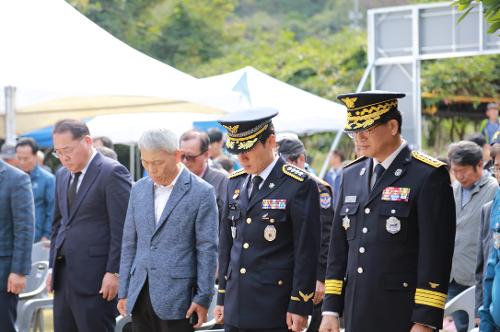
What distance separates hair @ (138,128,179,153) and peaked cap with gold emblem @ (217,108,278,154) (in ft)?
1.41

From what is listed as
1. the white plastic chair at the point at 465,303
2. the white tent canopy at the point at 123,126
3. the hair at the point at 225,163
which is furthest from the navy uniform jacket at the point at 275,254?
the white tent canopy at the point at 123,126

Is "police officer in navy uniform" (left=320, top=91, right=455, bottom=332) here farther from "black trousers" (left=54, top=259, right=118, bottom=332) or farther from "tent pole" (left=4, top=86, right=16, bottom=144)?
"tent pole" (left=4, top=86, right=16, bottom=144)

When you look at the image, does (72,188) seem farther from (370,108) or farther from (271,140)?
(370,108)

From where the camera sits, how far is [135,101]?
10.6 meters

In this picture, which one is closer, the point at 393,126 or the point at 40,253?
the point at 393,126

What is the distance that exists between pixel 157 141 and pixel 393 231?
5.49 feet

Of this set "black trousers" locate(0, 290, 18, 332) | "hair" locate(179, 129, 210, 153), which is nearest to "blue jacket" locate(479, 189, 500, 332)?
"hair" locate(179, 129, 210, 153)

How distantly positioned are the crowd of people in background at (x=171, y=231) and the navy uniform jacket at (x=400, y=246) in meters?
0.03

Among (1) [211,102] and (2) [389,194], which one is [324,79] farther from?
(2) [389,194]

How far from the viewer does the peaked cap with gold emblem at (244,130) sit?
5328 mm

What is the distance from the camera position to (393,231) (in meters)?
4.64

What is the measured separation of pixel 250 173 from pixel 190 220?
20.1 inches

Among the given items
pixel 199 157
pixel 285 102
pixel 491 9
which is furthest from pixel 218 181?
pixel 285 102

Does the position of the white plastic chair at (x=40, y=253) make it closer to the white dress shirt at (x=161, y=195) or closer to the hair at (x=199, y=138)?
the hair at (x=199, y=138)
